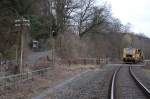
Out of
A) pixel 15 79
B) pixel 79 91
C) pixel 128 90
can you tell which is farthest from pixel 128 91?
pixel 15 79

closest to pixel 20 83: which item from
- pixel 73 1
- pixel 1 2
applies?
pixel 1 2

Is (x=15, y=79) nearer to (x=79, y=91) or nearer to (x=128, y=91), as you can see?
(x=79, y=91)

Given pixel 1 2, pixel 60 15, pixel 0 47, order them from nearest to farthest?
pixel 0 47 < pixel 1 2 < pixel 60 15

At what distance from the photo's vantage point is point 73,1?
244 ft

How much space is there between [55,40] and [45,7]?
5.35 meters

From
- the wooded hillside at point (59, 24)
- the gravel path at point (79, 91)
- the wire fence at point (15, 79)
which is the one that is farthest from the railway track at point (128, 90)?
the wooded hillside at point (59, 24)

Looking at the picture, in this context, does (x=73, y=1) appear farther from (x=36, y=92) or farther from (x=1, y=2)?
(x=36, y=92)

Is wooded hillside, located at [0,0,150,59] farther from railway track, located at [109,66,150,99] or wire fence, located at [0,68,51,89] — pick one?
railway track, located at [109,66,150,99]

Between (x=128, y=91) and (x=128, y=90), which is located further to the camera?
(x=128, y=90)

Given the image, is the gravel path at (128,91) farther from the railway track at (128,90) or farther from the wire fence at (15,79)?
the wire fence at (15,79)

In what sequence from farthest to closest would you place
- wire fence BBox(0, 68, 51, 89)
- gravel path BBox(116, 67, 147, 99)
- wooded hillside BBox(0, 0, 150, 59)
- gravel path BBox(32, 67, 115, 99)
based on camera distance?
1. wooded hillside BBox(0, 0, 150, 59)
2. wire fence BBox(0, 68, 51, 89)
3. gravel path BBox(116, 67, 147, 99)
4. gravel path BBox(32, 67, 115, 99)

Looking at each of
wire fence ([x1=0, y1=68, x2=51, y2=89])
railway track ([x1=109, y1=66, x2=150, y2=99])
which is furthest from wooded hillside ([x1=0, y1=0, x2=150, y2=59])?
railway track ([x1=109, y1=66, x2=150, y2=99])

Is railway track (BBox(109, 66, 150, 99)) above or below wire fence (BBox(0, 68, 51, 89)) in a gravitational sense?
below

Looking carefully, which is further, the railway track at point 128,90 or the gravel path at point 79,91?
the railway track at point 128,90
